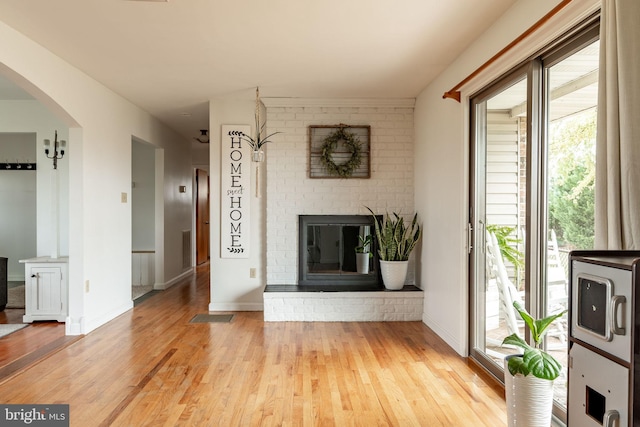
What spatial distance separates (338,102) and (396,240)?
1727 mm

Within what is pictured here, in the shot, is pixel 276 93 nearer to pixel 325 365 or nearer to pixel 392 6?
pixel 392 6

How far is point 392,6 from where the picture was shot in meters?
2.74

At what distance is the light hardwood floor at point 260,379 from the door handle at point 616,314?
1.35 m

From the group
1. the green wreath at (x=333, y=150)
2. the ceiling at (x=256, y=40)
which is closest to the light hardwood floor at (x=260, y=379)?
the green wreath at (x=333, y=150)

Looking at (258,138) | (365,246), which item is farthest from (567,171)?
(258,138)

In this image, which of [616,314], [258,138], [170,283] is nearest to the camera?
[616,314]

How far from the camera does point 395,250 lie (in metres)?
4.84

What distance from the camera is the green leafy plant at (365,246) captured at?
5164mm

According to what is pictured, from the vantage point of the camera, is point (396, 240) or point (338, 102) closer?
point (396, 240)

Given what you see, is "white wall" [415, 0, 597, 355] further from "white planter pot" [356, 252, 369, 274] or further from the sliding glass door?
"white planter pot" [356, 252, 369, 274]

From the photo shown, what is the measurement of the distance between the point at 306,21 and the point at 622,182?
2.15 metres

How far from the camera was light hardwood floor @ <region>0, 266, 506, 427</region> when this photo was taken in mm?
2508

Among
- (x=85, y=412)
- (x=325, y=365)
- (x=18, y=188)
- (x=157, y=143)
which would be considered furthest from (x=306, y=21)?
(x=18, y=188)

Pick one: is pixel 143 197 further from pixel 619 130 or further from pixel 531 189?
pixel 619 130
